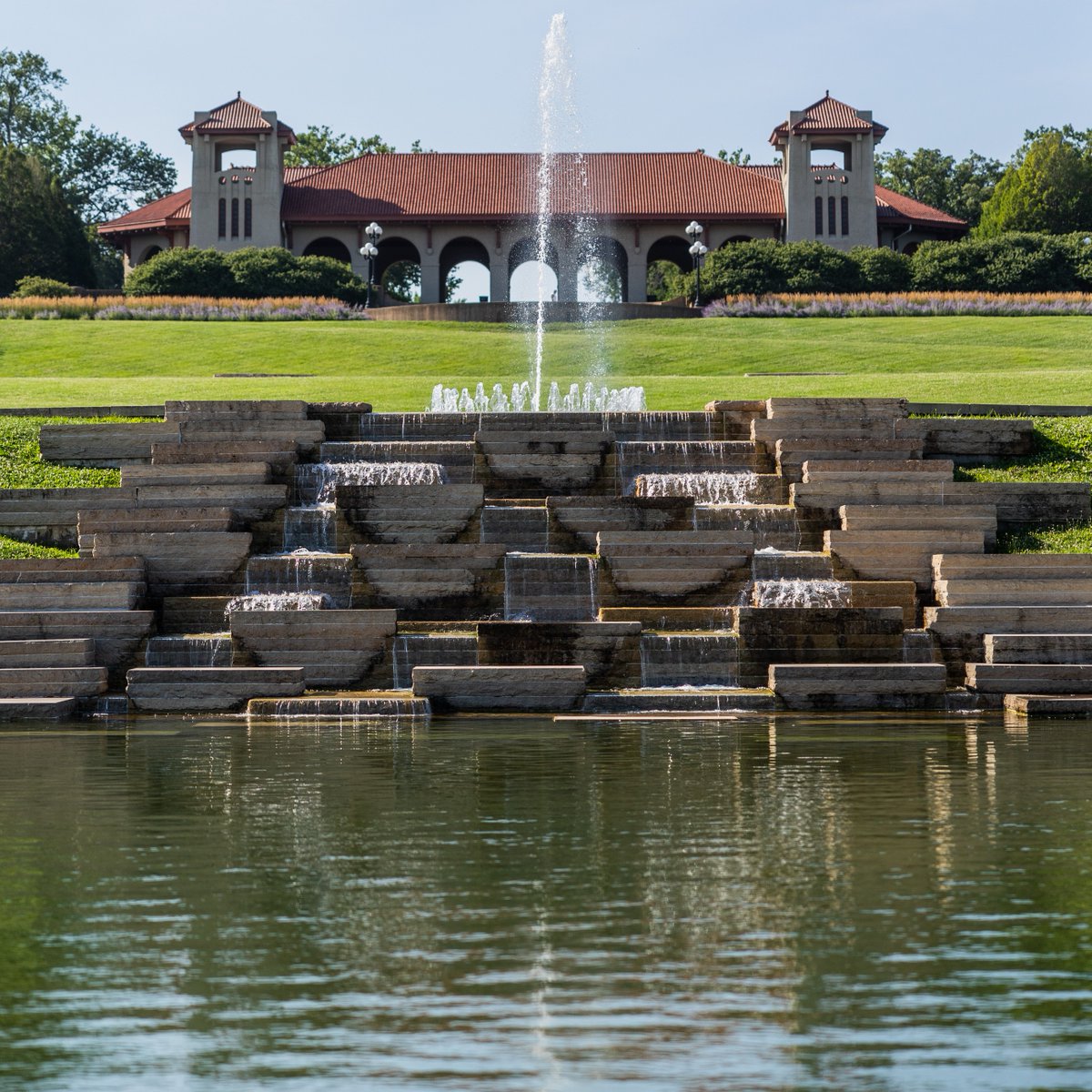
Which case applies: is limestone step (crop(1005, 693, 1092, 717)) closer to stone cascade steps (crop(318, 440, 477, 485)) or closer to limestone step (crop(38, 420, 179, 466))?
stone cascade steps (crop(318, 440, 477, 485))

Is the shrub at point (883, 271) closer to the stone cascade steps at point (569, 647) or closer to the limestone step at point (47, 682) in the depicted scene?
the stone cascade steps at point (569, 647)

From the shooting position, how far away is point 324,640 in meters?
15.0

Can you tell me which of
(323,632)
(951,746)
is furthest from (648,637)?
(951,746)

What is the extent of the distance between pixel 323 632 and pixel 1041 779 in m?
7.60

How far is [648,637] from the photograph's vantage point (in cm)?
1473

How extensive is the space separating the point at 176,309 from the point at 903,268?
950 inches

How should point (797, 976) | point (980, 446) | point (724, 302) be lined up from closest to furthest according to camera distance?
point (797, 976), point (980, 446), point (724, 302)

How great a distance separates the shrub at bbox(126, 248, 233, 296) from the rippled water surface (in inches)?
1769

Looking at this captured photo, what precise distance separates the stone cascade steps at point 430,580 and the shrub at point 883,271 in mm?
39817

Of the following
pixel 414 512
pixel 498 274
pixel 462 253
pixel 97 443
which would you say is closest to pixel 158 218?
pixel 462 253

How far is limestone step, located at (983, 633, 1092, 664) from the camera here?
14469mm

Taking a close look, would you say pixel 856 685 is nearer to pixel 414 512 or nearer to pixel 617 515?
pixel 617 515

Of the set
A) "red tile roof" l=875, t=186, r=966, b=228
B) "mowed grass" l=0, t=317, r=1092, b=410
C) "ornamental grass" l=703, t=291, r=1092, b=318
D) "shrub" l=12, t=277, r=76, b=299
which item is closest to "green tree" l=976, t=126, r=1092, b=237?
"red tile roof" l=875, t=186, r=966, b=228

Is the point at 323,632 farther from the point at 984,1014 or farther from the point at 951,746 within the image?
the point at 984,1014
